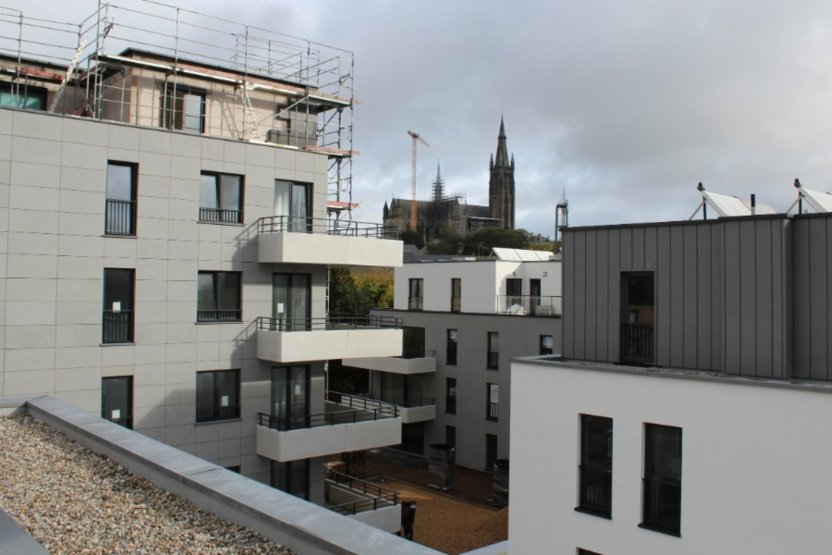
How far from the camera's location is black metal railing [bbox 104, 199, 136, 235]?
54.4ft

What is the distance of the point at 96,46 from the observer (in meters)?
19.2

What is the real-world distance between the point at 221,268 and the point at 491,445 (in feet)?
55.4

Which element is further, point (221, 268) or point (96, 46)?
point (96, 46)

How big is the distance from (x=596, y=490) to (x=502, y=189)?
14936 cm

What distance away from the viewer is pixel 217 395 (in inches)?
714

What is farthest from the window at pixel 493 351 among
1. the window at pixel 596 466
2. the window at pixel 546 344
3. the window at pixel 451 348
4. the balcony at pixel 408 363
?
the window at pixel 596 466

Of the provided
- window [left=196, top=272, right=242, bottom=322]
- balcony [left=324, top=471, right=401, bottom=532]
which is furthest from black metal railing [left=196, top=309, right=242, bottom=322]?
balcony [left=324, top=471, right=401, bottom=532]

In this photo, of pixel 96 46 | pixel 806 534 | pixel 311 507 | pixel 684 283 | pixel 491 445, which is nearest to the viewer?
pixel 311 507

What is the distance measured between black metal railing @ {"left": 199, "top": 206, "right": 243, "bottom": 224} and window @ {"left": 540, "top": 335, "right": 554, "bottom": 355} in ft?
49.5

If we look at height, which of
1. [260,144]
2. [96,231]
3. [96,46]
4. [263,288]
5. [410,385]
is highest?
[96,46]

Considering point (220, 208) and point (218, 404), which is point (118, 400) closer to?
point (218, 404)

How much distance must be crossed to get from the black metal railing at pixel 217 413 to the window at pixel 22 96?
31.7ft

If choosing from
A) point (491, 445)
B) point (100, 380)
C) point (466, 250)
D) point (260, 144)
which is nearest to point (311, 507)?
point (100, 380)

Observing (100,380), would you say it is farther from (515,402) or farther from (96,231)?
(515,402)
